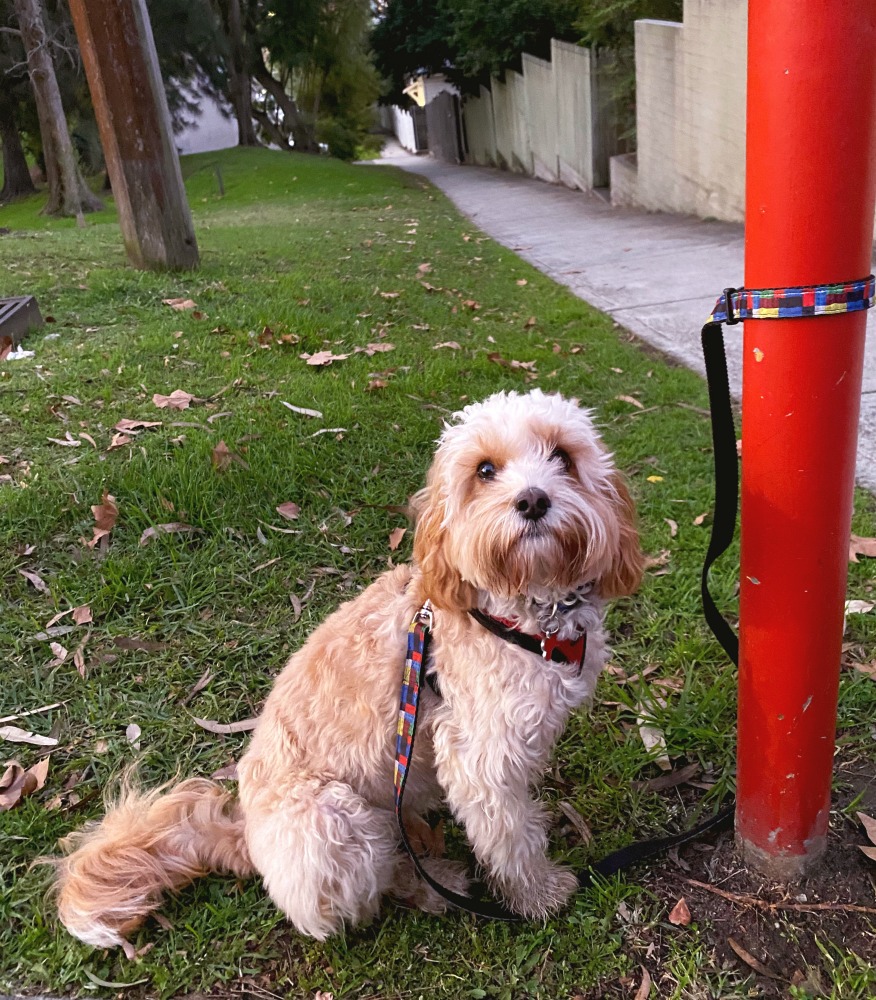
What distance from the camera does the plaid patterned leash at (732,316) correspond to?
174 cm

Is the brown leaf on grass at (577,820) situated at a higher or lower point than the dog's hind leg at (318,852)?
lower

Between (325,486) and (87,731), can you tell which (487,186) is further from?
(87,731)

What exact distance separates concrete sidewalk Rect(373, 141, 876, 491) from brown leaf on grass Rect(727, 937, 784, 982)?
275 centimetres

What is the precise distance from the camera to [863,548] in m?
3.61

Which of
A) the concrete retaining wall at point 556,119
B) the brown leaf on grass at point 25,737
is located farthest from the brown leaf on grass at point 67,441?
the concrete retaining wall at point 556,119

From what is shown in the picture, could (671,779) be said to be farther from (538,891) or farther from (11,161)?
(11,161)

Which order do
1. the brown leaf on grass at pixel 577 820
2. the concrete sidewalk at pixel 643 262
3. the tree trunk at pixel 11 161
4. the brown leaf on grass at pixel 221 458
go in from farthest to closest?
the tree trunk at pixel 11 161 < the concrete sidewalk at pixel 643 262 < the brown leaf on grass at pixel 221 458 < the brown leaf on grass at pixel 577 820

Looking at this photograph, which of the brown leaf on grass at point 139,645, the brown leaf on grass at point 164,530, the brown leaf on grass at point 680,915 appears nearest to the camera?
the brown leaf on grass at point 680,915

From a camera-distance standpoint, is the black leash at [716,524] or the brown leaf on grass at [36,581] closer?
the black leash at [716,524]

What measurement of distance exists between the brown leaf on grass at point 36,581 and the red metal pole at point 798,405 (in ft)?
10.3

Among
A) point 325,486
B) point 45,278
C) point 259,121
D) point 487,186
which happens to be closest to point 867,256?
point 325,486

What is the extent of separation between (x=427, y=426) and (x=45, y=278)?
608 centimetres

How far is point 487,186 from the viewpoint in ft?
76.7

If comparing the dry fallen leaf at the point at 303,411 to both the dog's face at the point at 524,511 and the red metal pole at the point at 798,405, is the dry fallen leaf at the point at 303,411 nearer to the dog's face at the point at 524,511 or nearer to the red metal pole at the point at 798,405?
the dog's face at the point at 524,511
